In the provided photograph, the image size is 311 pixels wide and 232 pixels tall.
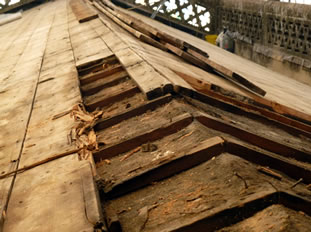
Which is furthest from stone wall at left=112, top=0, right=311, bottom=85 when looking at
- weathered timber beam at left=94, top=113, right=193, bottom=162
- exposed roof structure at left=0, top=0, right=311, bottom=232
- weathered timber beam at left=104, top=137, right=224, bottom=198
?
weathered timber beam at left=104, top=137, right=224, bottom=198

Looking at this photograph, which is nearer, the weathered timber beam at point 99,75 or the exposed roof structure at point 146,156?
the exposed roof structure at point 146,156

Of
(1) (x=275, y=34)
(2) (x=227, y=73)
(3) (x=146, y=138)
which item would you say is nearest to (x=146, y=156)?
(3) (x=146, y=138)

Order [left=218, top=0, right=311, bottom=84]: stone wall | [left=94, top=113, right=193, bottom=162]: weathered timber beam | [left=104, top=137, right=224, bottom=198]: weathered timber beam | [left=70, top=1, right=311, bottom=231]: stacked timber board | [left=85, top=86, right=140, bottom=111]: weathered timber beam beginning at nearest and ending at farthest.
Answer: [left=70, top=1, right=311, bottom=231]: stacked timber board
[left=104, top=137, right=224, bottom=198]: weathered timber beam
[left=94, top=113, right=193, bottom=162]: weathered timber beam
[left=85, top=86, right=140, bottom=111]: weathered timber beam
[left=218, top=0, right=311, bottom=84]: stone wall

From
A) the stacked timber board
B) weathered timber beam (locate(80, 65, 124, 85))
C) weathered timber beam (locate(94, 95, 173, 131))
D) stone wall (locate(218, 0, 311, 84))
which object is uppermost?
weathered timber beam (locate(80, 65, 124, 85))

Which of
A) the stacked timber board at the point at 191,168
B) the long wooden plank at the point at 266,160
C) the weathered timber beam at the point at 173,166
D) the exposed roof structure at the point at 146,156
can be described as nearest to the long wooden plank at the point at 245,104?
the exposed roof structure at the point at 146,156

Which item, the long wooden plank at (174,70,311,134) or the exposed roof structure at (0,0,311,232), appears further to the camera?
the long wooden plank at (174,70,311,134)

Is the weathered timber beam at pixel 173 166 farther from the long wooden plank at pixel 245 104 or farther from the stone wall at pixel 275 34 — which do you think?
the stone wall at pixel 275 34

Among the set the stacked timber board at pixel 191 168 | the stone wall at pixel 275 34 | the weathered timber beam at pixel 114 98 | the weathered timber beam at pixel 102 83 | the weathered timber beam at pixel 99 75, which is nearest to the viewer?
the stacked timber board at pixel 191 168

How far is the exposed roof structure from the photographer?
1811 millimetres

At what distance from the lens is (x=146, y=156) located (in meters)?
2.40

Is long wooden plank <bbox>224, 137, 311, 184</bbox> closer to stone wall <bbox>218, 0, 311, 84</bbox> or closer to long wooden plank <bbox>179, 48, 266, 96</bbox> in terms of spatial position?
long wooden plank <bbox>179, 48, 266, 96</bbox>

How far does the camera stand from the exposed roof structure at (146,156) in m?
1.81

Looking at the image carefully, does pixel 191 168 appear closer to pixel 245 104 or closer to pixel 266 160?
pixel 266 160

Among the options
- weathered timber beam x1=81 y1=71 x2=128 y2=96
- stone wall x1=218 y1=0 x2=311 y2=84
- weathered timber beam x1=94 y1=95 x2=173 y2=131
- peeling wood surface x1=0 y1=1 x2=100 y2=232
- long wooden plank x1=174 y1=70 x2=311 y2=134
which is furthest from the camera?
stone wall x1=218 y1=0 x2=311 y2=84
